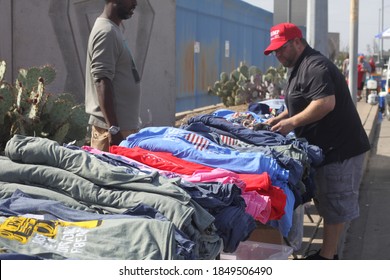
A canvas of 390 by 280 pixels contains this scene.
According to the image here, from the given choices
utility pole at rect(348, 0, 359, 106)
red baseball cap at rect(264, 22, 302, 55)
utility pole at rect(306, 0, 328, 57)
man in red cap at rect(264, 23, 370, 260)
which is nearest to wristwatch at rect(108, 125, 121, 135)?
man in red cap at rect(264, 23, 370, 260)

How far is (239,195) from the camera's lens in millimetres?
3840

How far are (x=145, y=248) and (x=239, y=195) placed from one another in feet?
3.32

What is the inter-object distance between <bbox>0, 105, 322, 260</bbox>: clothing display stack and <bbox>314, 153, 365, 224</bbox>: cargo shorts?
0.59 meters

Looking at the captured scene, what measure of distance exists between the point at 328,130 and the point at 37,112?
94.5 inches

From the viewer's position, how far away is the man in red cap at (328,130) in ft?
18.6

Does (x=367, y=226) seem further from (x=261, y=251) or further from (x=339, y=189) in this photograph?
(x=261, y=251)

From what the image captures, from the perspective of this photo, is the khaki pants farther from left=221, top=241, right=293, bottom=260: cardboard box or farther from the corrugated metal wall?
the corrugated metal wall

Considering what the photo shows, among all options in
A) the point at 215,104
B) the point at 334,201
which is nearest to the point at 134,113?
the point at 334,201

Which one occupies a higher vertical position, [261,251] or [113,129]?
[113,129]

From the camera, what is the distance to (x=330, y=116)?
576cm

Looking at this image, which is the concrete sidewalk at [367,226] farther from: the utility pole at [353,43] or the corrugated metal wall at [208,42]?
the corrugated metal wall at [208,42]

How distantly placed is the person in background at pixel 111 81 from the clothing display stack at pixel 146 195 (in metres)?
0.54

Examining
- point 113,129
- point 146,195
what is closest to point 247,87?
point 113,129

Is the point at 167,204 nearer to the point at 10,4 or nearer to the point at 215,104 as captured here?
the point at 10,4
